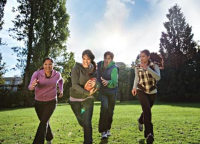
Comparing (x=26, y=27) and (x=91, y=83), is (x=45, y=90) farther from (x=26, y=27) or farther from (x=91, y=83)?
(x=26, y=27)

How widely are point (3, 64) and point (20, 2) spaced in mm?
9500

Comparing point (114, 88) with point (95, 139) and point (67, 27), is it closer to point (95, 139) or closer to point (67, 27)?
point (95, 139)

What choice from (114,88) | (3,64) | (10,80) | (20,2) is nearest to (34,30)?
(20,2)

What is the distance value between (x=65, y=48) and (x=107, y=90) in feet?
89.8

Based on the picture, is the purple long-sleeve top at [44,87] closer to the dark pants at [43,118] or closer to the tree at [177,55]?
the dark pants at [43,118]

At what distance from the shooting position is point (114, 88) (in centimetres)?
641

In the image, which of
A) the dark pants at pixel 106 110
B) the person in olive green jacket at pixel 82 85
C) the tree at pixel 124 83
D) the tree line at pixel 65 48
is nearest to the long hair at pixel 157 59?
the dark pants at pixel 106 110

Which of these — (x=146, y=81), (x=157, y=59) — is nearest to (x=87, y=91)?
(x=146, y=81)

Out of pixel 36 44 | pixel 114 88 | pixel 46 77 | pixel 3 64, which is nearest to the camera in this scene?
pixel 46 77

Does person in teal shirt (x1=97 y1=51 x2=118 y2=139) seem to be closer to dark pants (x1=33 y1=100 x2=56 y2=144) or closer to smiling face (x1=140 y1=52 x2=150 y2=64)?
smiling face (x1=140 y1=52 x2=150 y2=64)

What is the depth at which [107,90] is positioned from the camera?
6227 mm

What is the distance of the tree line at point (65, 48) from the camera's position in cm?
2912

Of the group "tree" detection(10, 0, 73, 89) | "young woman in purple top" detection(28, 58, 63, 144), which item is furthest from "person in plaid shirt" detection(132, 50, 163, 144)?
"tree" detection(10, 0, 73, 89)

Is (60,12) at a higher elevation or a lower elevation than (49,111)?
higher
